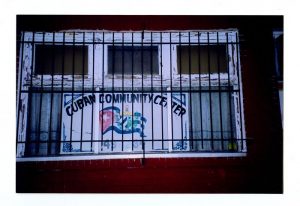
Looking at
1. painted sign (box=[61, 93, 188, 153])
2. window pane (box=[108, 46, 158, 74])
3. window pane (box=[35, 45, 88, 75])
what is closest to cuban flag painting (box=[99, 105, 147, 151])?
painted sign (box=[61, 93, 188, 153])

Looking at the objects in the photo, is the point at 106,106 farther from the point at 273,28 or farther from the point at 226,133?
the point at 273,28

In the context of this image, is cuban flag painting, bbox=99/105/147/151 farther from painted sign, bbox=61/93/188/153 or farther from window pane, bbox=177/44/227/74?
window pane, bbox=177/44/227/74

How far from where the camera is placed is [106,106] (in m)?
3.27

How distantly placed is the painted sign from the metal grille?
1 cm

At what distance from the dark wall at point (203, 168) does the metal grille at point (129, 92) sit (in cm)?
11

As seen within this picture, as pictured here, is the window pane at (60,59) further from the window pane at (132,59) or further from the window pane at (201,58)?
the window pane at (201,58)

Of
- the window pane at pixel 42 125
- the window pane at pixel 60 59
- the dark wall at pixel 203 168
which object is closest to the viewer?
the dark wall at pixel 203 168

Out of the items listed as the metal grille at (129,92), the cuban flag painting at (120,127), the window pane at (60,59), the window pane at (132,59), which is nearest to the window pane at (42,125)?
the metal grille at (129,92)

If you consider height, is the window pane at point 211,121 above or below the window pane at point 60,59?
below

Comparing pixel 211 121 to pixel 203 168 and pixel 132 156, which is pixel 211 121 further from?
pixel 132 156

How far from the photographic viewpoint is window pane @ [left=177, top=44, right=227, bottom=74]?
11.0ft

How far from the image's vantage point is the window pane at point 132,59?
3321 mm
